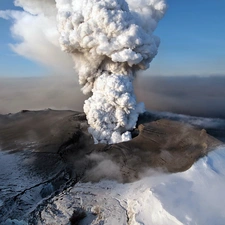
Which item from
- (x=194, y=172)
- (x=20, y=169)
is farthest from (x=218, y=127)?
(x=20, y=169)

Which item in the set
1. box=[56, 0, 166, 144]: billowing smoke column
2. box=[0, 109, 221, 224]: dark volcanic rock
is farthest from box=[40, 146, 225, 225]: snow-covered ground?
box=[56, 0, 166, 144]: billowing smoke column

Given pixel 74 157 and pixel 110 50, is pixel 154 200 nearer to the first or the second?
pixel 74 157

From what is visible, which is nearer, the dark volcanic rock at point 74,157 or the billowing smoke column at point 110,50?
the dark volcanic rock at point 74,157

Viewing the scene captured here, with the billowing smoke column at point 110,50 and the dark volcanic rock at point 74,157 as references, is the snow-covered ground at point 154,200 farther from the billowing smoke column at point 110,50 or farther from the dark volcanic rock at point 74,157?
the billowing smoke column at point 110,50

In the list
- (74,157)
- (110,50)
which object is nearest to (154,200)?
(74,157)

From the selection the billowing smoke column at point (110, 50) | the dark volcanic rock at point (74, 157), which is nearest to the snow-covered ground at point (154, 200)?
the dark volcanic rock at point (74, 157)

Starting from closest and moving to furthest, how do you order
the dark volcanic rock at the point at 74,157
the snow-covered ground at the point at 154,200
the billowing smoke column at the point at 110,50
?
the snow-covered ground at the point at 154,200
the dark volcanic rock at the point at 74,157
the billowing smoke column at the point at 110,50
